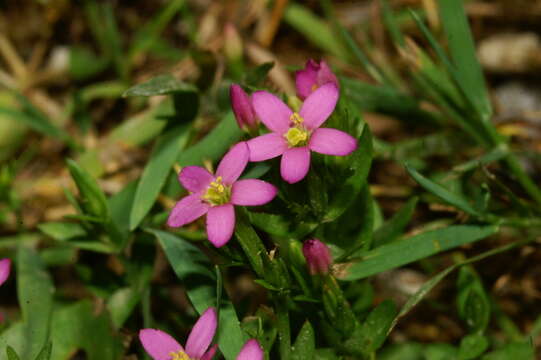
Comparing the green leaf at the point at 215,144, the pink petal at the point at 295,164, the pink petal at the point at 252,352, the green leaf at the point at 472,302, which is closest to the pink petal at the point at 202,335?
the pink petal at the point at 252,352

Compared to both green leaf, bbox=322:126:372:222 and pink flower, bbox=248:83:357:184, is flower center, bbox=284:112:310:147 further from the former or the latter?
green leaf, bbox=322:126:372:222

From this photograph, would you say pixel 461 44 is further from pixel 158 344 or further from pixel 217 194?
pixel 158 344

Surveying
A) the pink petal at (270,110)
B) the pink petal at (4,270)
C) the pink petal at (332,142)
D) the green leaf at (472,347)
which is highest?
the pink petal at (270,110)

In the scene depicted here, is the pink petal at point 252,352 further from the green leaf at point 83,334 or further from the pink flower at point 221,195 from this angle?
the green leaf at point 83,334

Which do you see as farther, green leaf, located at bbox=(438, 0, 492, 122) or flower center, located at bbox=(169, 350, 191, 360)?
green leaf, located at bbox=(438, 0, 492, 122)

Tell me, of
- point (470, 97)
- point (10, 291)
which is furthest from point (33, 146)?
point (470, 97)

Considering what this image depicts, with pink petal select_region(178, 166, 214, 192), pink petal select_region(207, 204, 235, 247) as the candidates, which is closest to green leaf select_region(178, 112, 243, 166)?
pink petal select_region(178, 166, 214, 192)

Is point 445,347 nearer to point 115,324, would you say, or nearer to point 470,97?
point 470,97
